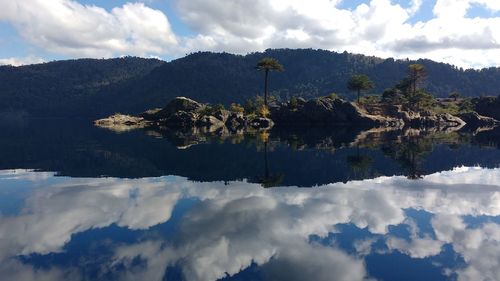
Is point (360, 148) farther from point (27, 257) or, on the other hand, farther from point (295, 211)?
point (27, 257)

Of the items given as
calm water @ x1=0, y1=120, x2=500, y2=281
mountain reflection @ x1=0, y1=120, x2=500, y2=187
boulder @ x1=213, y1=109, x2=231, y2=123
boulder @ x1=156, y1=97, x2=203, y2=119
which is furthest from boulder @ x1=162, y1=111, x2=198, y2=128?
calm water @ x1=0, y1=120, x2=500, y2=281

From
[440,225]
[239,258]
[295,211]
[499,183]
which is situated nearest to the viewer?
[239,258]

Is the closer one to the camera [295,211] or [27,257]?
[27,257]

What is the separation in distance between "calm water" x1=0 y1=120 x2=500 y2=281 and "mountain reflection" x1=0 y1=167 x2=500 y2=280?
0.23 ft

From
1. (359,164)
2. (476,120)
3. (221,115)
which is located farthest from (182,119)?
(476,120)

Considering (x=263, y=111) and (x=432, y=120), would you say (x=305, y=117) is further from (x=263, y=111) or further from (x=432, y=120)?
(x=432, y=120)

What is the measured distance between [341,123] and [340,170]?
90.1 m

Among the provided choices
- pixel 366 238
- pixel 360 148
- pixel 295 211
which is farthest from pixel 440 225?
pixel 360 148

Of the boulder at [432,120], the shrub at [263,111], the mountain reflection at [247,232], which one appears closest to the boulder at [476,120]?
the boulder at [432,120]

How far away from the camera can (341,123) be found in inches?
4887

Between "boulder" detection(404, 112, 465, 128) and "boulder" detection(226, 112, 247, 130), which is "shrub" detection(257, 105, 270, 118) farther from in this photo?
"boulder" detection(404, 112, 465, 128)

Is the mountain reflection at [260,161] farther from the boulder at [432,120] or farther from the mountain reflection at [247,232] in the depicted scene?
the boulder at [432,120]

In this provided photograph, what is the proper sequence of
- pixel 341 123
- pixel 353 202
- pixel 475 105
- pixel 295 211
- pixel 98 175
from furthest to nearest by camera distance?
pixel 475 105 → pixel 341 123 → pixel 98 175 → pixel 353 202 → pixel 295 211

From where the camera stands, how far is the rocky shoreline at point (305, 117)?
117344 millimetres
